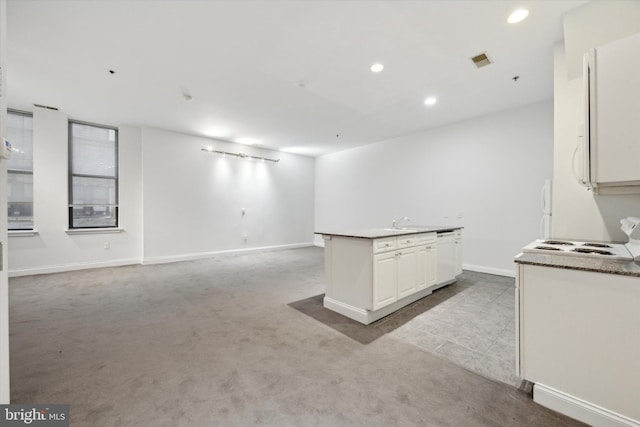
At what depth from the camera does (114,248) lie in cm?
546

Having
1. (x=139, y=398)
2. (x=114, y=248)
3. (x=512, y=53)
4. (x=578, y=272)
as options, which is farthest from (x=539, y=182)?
(x=114, y=248)

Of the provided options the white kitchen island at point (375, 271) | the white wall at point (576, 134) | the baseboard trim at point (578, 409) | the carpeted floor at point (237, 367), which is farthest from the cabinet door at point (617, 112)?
the white kitchen island at point (375, 271)

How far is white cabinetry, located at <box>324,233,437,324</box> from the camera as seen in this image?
2711mm

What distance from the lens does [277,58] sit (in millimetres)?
3021

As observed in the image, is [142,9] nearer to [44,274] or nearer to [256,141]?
[256,141]

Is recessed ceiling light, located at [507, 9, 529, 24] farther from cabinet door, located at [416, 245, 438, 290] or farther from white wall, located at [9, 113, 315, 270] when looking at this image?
white wall, located at [9, 113, 315, 270]

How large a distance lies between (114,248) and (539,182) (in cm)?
838

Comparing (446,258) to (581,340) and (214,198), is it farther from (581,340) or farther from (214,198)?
(214,198)

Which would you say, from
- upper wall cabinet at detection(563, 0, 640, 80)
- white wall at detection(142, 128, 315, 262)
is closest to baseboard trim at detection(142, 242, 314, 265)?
white wall at detection(142, 128, 315, 262)

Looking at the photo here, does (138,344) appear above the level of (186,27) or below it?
below

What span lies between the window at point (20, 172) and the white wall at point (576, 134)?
7979mm

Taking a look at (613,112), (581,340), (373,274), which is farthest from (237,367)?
(613,112)

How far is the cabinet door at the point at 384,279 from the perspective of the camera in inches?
106

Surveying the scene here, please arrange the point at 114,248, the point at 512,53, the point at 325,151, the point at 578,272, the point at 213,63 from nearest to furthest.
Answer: the point at 578,272, the point at 512,53, the point at 213,63, the point at 114,248, the point at 325,151
